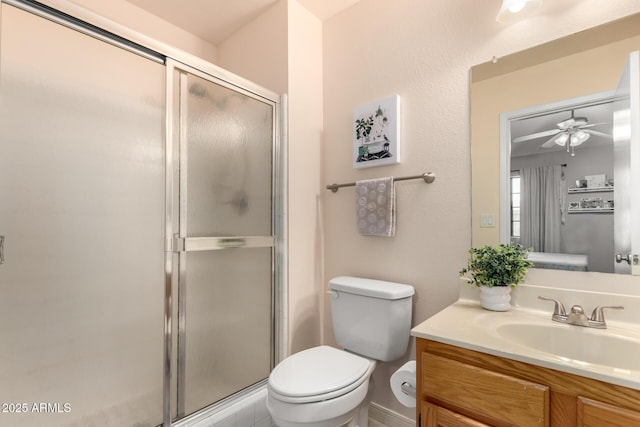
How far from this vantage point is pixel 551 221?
4.00ft

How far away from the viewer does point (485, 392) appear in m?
0.87

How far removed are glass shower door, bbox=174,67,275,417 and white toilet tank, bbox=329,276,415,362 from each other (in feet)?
1.55

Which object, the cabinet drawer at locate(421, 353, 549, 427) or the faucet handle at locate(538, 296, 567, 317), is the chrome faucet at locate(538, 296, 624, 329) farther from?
the cabinet drawer at locate(421, 353, 549, 427)

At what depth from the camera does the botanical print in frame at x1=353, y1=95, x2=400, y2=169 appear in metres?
1.63

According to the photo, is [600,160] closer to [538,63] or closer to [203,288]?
[538,63]

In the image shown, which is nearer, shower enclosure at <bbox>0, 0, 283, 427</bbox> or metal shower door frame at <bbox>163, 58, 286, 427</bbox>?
shower enclosure at <bbox>0, 0, 283, 427</bbox>

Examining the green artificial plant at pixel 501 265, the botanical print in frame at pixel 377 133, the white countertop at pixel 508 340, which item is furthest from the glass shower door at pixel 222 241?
the green artificial plant at pixel 501 265

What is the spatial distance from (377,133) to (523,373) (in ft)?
4.16

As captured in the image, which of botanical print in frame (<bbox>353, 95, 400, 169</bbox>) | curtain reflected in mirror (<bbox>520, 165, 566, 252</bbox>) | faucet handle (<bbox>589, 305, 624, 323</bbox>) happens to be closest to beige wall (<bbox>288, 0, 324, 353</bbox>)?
botanical print in frame (<bbox>353, 95, 400, 169</bbox>)

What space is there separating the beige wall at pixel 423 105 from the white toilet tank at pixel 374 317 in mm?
121

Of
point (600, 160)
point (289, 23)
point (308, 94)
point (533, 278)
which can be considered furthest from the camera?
point (308, 94)

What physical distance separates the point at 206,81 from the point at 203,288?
1.04 m

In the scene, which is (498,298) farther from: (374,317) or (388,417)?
(388,417)

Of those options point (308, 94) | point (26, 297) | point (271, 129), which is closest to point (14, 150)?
point (26, 297)
